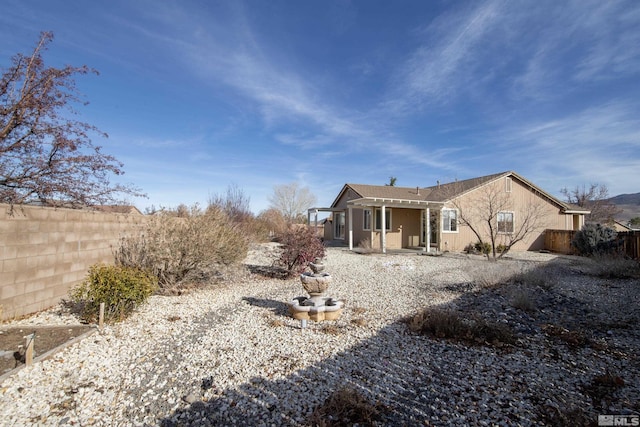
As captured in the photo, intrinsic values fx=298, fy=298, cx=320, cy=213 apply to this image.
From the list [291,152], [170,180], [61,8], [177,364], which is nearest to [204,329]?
[177,364]

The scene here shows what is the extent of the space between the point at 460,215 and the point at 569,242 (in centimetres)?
620

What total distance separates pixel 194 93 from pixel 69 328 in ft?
31.0

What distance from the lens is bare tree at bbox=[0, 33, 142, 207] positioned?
582 cm

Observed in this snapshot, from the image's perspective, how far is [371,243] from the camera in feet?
56.7

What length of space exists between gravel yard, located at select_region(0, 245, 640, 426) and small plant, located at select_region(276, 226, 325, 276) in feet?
9.51

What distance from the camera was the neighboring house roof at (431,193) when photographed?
16031 mm

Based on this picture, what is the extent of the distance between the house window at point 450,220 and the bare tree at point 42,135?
15568 mm

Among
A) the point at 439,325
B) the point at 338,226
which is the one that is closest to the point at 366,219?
the point at 338,226

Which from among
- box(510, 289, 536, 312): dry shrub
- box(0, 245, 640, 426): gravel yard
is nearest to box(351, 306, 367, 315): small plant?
box(0, 245, 640, 426): gravel yard

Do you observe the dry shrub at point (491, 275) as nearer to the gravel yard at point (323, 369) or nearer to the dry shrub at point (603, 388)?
the gravel yard at point (323, 369)

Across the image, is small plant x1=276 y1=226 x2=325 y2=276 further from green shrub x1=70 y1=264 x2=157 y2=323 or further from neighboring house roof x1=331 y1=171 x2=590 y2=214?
neighboring house roof x1=331 y1=171 x2=590 y2=214

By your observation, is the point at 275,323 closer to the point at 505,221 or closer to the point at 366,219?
the point at 366,219

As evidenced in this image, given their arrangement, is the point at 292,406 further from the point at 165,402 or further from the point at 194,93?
the point at 194,93

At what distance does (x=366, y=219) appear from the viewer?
18.3 metres
